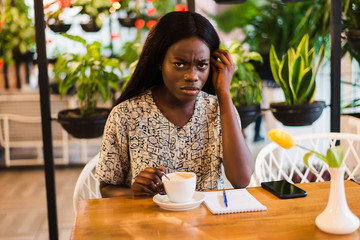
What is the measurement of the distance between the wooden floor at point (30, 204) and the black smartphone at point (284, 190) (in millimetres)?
1711

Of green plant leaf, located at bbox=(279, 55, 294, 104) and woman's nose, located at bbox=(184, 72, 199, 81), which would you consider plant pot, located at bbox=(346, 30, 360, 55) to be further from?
woman's nose, located at bbox=(184, 72, 199, 81)

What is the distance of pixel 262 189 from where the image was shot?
1.23 meters

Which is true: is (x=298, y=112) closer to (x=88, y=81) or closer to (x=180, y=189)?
(x=88, y=81)

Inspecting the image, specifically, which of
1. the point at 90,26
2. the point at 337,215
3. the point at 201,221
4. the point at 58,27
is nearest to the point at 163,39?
the point at 201,221

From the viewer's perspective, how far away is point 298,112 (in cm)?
212

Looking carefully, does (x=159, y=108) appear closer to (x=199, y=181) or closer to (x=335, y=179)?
(x=199, y=181)

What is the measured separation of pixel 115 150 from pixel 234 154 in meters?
0.39

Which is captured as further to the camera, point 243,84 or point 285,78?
point 243,84

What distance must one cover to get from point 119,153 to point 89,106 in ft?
2.79

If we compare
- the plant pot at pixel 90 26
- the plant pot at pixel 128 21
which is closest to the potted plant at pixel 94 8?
the plant pot at pixel 90 26

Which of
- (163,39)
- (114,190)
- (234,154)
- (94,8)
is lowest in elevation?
(114,190)

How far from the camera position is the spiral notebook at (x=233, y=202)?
1.04 metres

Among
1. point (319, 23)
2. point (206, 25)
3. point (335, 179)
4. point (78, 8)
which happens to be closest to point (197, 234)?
point (335, 179)

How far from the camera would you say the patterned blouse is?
4.58 feet
